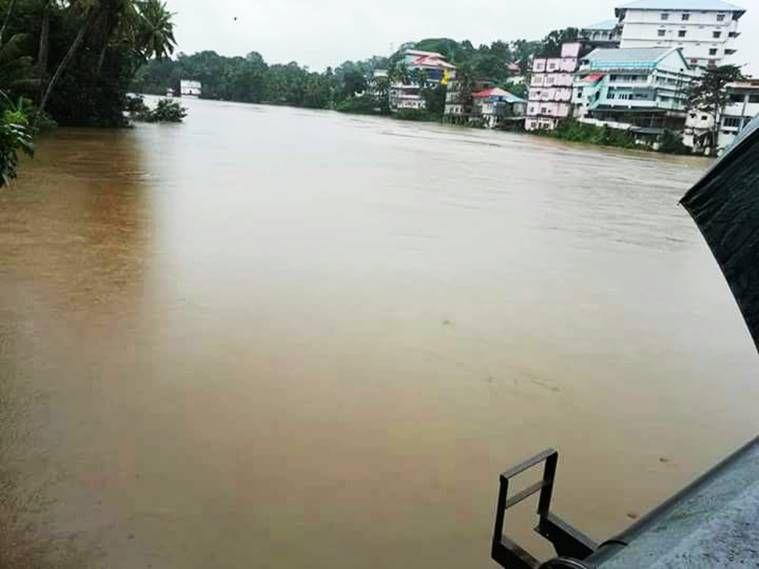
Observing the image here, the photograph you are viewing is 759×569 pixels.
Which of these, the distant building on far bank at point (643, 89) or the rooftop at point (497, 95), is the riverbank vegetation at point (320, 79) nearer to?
the rooftop at point (497, 95)

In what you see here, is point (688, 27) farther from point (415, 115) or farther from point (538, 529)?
point (538, 529)

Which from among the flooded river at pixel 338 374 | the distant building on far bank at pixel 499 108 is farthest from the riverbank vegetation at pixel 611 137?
the flooded river at pixel 338 374

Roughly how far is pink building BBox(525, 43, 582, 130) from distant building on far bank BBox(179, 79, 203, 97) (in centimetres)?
3887

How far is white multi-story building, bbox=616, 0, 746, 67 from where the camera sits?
4291 centimetres

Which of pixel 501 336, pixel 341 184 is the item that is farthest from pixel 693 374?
pixel 341 184

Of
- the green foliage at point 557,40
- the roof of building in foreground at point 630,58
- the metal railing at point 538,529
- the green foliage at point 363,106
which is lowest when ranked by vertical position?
the metal railing at point 538,529

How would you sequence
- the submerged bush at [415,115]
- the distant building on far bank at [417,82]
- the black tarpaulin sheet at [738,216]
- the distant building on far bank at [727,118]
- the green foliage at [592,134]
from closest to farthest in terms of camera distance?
the black tarpaulin sheet at [738,216] < the distant building on far bank at [727,118] < the green foliage at [592,134] < the submerged bush at [415,115] < the distant building on far bank at [417,82]

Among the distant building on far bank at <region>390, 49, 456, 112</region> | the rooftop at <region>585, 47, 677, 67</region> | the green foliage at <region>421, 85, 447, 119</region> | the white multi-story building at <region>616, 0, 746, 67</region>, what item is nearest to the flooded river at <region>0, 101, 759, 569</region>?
the rooftop at <region>585, 47, 677, 67</region>

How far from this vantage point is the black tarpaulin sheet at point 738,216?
992 millimetres

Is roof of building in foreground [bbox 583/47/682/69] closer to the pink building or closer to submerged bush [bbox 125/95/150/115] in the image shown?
A: the pink building

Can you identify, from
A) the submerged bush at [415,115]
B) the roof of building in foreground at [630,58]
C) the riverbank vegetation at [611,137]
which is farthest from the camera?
the submerged bush at [415,115]

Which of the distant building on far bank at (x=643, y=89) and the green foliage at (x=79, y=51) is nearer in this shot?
the green foliage at (x=79, y=51)

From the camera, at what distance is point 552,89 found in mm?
43906

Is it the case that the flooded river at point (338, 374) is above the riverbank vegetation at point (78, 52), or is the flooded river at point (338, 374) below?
below
